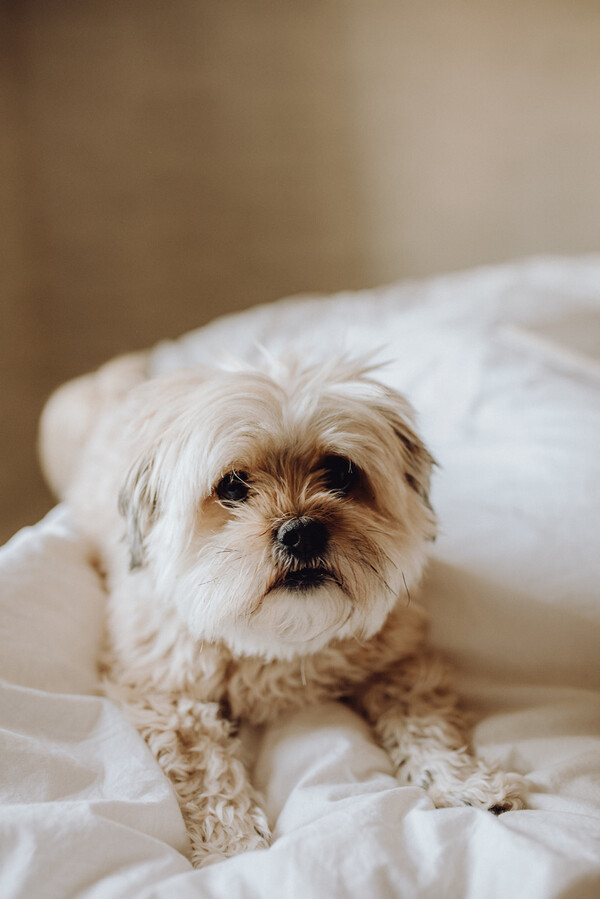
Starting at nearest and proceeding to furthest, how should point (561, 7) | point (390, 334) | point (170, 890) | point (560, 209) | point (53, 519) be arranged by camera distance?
point (170, 890) → point (53, 519) → point (390, 334) → point (561, 7) → point (560, 209)

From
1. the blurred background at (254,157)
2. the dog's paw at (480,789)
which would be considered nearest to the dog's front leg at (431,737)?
the dog's paw at (480,789)

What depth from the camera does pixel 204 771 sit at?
1111 millimetres

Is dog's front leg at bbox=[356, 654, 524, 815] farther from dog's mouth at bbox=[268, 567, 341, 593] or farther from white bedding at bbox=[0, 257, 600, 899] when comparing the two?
dog's mouth at bbox=[268, 567, 341, 593]

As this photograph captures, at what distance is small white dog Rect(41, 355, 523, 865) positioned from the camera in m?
1.08

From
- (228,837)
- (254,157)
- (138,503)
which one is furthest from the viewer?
(254,157)

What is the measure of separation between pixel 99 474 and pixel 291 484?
70cm

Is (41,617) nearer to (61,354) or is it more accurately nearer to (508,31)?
(61,354)

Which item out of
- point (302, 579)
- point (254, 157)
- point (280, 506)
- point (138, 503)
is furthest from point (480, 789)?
point (254, 157)

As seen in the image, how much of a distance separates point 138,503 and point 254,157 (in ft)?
8.25

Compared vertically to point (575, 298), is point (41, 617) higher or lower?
lower

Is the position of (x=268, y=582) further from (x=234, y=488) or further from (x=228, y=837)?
(x=228, y=837)

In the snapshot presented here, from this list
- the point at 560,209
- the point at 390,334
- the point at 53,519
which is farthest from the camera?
the point at 560,209

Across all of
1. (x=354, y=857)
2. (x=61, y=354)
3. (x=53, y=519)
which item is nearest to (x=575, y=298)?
(x=53, y=519)

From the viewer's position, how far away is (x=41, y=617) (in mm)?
1206
